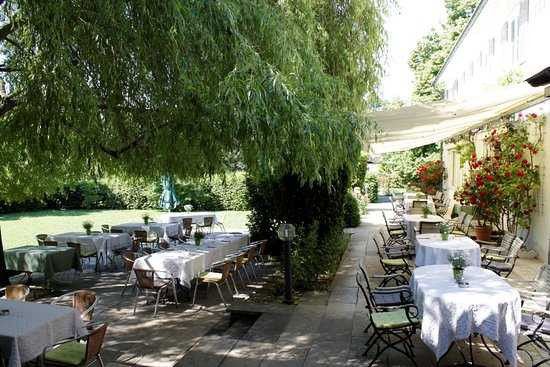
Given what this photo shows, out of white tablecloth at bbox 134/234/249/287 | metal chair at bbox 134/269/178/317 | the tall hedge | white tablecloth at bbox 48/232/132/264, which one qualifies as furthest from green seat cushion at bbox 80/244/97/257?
the tall hedge

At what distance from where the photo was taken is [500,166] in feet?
35.4

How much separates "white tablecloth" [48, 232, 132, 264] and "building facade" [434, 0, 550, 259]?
8.12m

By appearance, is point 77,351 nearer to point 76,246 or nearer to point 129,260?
point 129,260

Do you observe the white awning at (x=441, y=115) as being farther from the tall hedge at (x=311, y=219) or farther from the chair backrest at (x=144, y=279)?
the chair backrest at (x=144, y=279)

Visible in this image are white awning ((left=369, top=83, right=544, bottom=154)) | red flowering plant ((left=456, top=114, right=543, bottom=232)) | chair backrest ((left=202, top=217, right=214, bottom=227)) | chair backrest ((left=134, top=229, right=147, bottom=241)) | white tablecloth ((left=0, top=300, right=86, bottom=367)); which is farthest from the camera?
chair backrest ((left=202, top=217, right=214, bottom=227))

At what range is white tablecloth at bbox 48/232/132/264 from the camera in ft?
34.8

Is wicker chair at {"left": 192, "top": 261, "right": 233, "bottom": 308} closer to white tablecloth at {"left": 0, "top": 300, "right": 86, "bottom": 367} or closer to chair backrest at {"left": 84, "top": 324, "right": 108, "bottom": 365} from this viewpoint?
white tablecloth at {"left": 0, "top": 300, "right": 86, "bottom": 367}

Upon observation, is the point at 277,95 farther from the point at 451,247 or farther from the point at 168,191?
the point at 168,191

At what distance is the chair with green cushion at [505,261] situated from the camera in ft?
25.1

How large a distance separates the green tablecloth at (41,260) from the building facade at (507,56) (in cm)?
813

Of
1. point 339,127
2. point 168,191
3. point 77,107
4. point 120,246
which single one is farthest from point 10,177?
point 168,191

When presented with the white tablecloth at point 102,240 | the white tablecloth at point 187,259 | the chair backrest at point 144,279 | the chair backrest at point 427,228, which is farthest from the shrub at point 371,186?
the chair backrest at point 144,279

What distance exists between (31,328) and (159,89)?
2.48m

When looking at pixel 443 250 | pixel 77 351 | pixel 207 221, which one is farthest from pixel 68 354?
pixel 207 221
